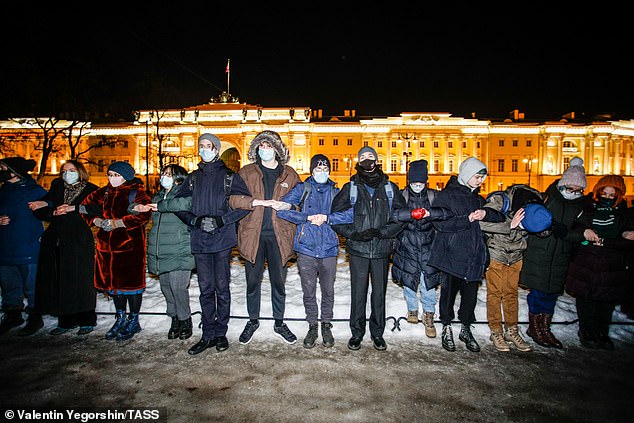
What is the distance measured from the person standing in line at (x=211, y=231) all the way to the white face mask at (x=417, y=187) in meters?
2.63

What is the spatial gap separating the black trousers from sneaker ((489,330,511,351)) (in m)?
1.54

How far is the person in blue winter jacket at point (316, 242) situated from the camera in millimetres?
4801

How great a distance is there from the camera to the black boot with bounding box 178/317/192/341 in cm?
489

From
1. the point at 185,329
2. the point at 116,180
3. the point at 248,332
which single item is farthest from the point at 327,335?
the point at 116,180

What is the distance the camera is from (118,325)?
16.5 ft

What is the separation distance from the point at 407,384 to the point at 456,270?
1727 millimetres

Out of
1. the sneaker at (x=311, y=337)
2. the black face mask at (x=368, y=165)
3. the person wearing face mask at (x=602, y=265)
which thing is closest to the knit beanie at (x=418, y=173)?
the black face mask at (x=368, y=165)

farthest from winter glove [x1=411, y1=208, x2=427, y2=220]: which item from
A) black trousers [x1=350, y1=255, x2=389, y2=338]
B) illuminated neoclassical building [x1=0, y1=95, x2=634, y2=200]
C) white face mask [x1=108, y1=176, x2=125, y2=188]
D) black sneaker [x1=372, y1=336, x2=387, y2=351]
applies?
illuminated neoclassical building [x1=0, y1=95, x2=634, y2=200]

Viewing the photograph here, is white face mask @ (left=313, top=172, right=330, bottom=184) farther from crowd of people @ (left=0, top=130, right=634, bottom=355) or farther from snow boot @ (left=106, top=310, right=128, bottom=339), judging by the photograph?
snow boot @ (left=106, top=310, right=128, bottom=339)

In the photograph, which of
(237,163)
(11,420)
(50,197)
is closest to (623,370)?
(11,420)

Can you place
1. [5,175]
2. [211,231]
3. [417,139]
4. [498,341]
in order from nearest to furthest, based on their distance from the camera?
[211,231]
[498,341]
[5,175]
[417,139]

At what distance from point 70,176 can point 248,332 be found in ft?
11.9

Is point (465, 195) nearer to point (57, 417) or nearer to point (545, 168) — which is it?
point (57, 417)

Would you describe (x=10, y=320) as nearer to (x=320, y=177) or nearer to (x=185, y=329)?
(x=185, y=329)
